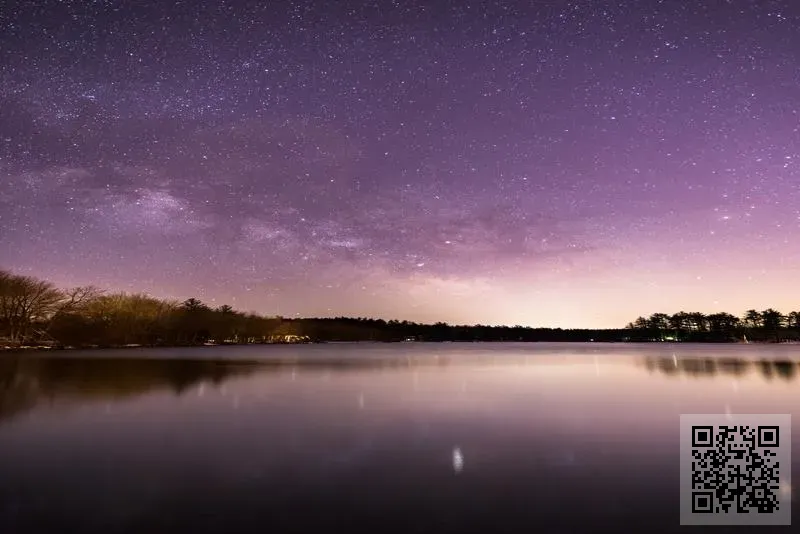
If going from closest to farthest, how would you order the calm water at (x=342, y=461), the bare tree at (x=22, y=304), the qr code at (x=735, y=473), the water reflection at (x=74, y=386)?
1. the calm water at (x=342, y=461)
2. the qr code at (x=735, y=473)
3. the water reflection at (x=74, y=386)
4. the bare tree at (x=22, y=304)

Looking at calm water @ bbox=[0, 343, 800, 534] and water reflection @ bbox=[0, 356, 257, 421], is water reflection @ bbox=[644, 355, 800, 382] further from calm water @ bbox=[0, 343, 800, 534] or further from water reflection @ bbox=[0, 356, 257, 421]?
water reflection @ bbox=[0, 356, 257, 421]

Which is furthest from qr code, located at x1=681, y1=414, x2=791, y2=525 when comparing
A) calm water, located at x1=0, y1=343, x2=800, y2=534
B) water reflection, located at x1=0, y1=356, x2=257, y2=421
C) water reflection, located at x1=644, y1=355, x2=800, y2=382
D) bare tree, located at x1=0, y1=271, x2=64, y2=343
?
bare tree, located at x1=0, y1=271, x2=64, y2=343

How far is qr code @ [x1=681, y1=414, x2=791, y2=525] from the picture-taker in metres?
9.66

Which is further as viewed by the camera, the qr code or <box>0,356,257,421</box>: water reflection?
<box>0,356,257,421</box>: water reflection

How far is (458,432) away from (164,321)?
5563 inches

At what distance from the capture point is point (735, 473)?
12.1 metres

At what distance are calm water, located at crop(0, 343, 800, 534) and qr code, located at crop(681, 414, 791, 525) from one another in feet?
1.41

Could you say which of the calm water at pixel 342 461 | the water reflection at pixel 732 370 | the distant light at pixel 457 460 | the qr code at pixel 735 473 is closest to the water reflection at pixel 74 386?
the calm water at pixel 342 461

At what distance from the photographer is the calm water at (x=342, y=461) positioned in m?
9.26

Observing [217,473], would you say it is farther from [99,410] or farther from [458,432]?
[99,410]

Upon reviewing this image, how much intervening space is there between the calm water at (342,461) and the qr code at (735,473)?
1.41 ft

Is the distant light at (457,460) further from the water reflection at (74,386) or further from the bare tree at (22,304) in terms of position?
the bare tree at (22,304)

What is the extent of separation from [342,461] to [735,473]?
9169 millimetres

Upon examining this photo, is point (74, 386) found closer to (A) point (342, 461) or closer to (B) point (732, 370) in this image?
(A) point (342, 461)
